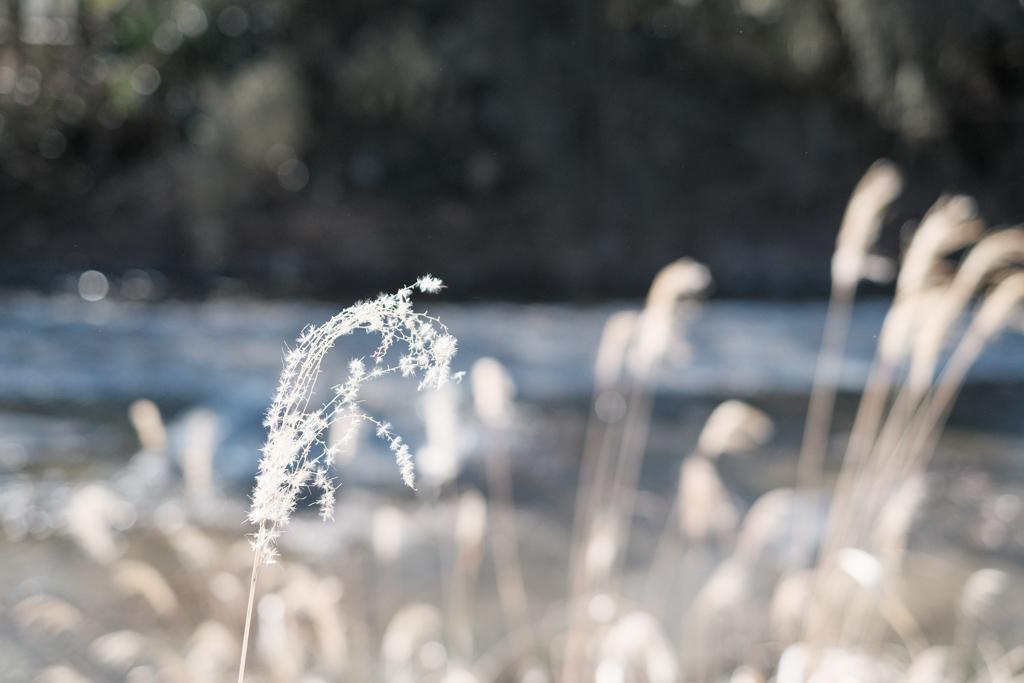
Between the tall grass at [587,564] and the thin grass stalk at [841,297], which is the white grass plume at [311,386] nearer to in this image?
the tall grass at [587,564]

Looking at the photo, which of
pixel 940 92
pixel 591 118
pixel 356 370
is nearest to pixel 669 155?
pixel 591 118

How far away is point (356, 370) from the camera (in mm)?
637

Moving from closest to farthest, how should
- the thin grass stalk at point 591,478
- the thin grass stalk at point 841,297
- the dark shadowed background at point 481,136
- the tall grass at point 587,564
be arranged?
the tall grass at point 587,564
the thin grass stalk at point 841,297
the thin grass stalk at point 591,478
the dark shadowed background at point 481,136

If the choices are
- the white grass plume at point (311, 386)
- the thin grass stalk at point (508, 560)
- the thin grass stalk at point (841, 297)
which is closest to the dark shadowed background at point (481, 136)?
the thin grass stalk at point (841, 297)

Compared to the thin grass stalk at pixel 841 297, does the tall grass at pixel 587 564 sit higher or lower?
lower

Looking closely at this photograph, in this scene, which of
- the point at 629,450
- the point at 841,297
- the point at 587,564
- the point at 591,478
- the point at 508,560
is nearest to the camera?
the point at 587,564

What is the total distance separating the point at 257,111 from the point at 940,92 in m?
7.23

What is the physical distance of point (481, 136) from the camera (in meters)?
10.6

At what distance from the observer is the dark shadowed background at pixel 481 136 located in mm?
7949

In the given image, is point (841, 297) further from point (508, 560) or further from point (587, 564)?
point (587, 564)

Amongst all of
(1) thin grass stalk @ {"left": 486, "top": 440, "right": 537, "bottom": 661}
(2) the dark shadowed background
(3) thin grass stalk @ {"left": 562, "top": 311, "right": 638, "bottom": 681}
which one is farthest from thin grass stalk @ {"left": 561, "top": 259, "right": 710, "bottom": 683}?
(2) the dark shadowed background

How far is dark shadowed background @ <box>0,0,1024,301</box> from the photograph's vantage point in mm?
7949

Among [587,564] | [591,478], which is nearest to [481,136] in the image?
[591,478]

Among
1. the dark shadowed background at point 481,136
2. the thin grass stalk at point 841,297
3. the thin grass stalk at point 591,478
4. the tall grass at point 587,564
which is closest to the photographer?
the tall grass at point 587,564
